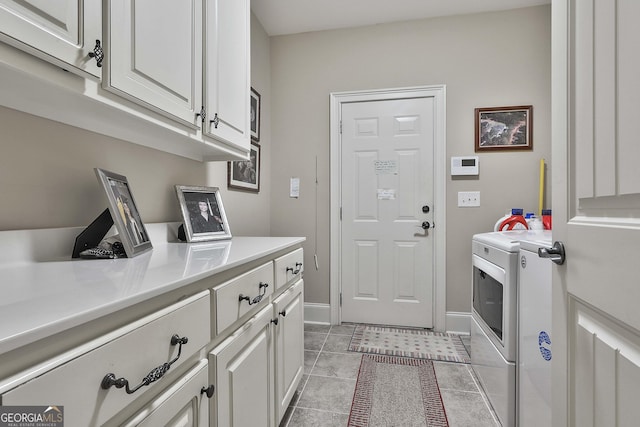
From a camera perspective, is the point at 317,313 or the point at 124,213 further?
the point at 317,313

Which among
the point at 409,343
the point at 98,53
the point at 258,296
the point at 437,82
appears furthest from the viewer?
the point at 437,82

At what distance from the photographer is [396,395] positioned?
1.73 meters

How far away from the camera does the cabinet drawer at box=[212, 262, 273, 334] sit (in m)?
0.85

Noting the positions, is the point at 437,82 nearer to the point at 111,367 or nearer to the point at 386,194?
the point at 386,194

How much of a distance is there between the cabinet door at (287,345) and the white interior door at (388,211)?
1210 mm

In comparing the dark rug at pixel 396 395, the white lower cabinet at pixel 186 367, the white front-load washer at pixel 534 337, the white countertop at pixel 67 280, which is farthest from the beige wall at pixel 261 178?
the white front-load washer at pixel 534 337

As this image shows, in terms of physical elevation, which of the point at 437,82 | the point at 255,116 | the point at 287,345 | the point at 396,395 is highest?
the point at 437,82

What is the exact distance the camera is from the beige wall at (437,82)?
8.23 ft

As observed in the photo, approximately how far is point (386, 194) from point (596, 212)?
82.0 inches

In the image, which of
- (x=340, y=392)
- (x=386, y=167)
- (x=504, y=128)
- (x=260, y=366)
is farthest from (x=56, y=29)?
(x=504, y=128)

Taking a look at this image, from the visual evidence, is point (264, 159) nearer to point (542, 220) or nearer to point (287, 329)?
point (287, 329)

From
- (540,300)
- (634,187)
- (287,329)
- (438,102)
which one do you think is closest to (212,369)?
(287,329)

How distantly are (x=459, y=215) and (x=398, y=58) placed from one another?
1491 mm

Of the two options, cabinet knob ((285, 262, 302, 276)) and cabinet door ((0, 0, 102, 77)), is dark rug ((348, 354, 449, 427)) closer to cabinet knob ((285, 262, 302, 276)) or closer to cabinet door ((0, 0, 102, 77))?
cabinet knob ((285, 262, 302, 276))
